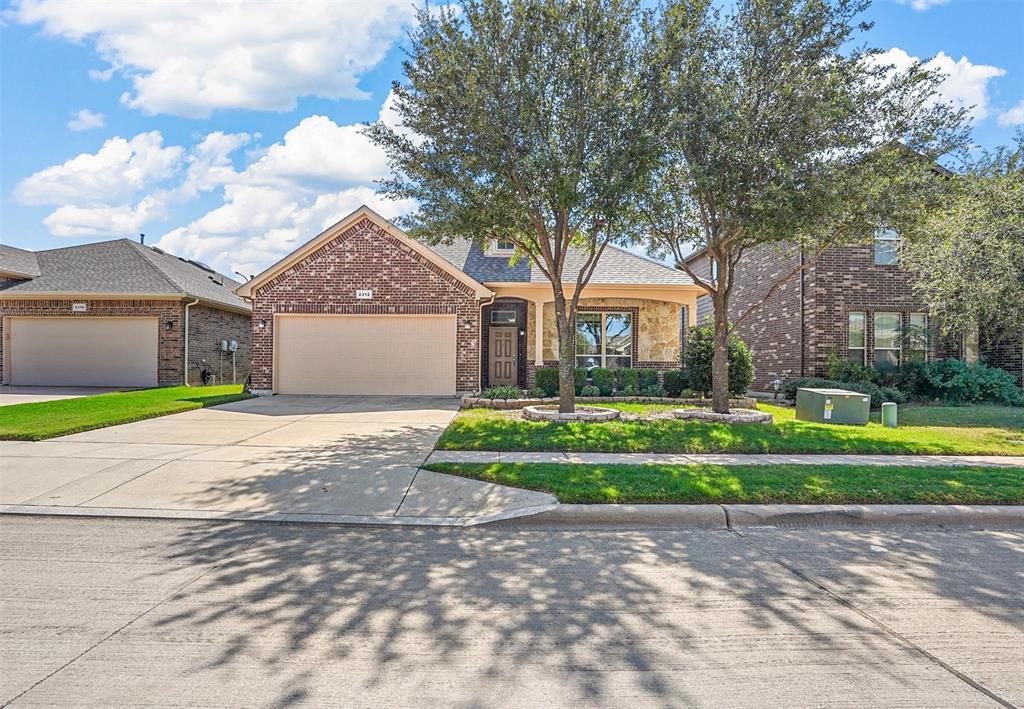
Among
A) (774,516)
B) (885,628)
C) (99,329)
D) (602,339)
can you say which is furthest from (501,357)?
(885,628)

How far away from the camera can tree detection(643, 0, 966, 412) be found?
32.1 ft

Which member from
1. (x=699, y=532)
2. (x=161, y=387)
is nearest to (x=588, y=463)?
(x=699, y=532)

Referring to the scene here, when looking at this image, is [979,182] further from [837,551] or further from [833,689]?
[833,689]

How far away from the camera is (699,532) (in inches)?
214

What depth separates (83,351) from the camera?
18922mm

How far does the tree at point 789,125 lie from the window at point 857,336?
6799 millimetres

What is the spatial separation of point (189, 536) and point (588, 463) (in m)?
4.55

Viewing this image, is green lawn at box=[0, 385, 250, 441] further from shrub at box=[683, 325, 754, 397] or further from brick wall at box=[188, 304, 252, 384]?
shrub at box=[683, 325, 754, 397]

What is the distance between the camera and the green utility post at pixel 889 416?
1131cm

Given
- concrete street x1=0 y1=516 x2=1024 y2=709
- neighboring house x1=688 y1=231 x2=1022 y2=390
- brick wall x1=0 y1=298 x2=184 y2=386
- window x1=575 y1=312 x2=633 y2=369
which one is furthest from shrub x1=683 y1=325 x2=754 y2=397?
brick wall x1=0 y1=298 x2=184 y2=386

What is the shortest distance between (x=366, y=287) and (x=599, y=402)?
7.21 meters

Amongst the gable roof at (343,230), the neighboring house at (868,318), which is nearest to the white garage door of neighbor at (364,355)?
the gable roof at (343,230)

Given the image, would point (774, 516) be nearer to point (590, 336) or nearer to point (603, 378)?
point (603, 378)

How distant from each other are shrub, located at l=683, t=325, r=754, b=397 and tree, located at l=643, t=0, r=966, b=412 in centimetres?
463
